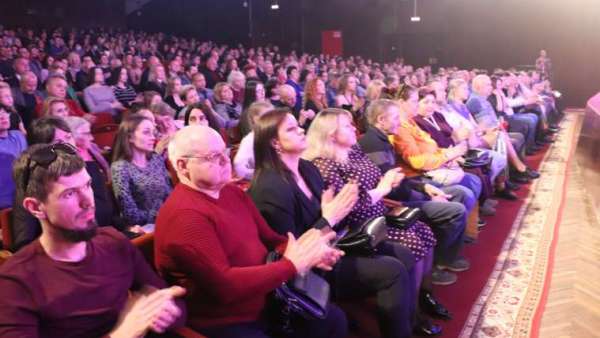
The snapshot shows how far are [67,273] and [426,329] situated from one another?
1654 millimetres

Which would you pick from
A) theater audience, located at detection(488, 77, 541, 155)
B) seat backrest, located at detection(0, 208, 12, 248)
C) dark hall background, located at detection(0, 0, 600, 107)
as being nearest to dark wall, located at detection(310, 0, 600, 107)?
dark hall background, located at detection(0, 0, 600, 107)

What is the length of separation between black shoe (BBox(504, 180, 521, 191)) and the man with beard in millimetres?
3928

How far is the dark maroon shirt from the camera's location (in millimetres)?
1265

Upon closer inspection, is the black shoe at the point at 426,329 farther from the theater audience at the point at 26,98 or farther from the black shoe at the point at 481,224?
the theater audience at the point at 26,98

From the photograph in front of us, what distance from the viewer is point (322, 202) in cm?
222

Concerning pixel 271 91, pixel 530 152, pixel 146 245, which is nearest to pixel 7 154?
pixel 146 245

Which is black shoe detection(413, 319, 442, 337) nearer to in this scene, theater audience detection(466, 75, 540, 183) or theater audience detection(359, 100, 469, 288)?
theater audience detection(359, 100, 469, 288)

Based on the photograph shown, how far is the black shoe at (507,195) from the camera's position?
4.57m

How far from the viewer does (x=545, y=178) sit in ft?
17.3

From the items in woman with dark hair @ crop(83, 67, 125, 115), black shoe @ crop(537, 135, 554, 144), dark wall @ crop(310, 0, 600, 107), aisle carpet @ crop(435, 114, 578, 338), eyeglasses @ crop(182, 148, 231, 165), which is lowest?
aisle carpet @ crop(435, 114, 578, 338)

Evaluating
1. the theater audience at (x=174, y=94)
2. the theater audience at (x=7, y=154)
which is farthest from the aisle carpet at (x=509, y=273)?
the theater audience at (x=174, y=94)

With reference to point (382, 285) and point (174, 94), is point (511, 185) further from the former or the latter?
point (174, 94)

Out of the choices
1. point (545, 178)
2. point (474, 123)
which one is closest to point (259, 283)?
point (474, 123)

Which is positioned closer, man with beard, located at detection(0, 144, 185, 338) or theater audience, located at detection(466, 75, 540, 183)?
man with beard, located at detection(0, 144, 185, 338)
